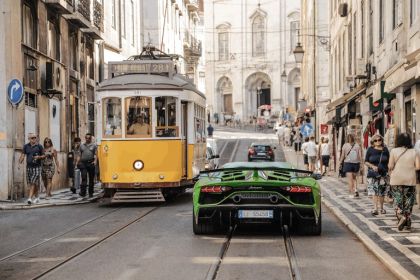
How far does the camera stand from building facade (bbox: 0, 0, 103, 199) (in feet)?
70.8

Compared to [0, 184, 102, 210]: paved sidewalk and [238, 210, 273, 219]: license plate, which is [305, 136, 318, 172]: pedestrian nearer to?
[0, 184, 102, 210]: paved sidewalk

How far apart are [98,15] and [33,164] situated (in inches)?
563

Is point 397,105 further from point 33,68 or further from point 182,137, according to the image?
point 33,68

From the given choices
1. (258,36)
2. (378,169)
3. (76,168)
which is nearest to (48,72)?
(76,168)

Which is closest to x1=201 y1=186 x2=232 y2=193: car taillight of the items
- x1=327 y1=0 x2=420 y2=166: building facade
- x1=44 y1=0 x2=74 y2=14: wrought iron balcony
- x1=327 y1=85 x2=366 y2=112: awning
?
x1=327 y1=0 x2=420 y2=166: building facade

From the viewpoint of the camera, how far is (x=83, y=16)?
29641 mm

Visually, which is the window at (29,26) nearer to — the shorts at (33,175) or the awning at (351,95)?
the shorts at (33,175)

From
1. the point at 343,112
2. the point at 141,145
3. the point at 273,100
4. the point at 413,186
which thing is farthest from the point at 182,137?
the point at 273,100

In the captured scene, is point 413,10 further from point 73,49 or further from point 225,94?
point 225,94

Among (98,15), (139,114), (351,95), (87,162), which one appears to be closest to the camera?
(139,114)

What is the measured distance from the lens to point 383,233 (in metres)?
12.5

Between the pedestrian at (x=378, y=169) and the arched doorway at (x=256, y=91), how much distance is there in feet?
256

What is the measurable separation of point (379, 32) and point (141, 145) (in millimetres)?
9734

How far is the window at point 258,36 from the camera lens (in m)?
93.9
